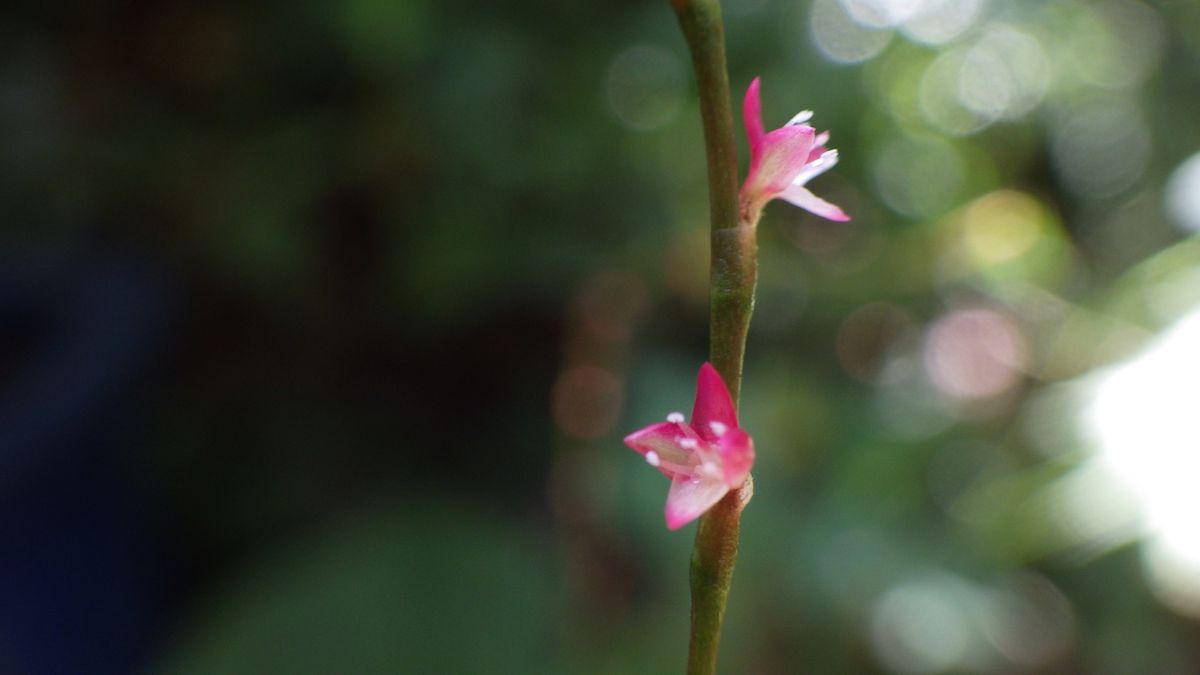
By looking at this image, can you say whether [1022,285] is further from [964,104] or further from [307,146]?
[307,146]

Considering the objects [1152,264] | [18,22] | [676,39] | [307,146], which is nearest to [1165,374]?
[1152,264]

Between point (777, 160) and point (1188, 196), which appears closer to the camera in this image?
point (777, 160)

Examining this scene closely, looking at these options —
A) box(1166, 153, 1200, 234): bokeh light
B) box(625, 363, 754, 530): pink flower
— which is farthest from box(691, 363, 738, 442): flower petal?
box(1166, 153, 1200, 234): bokeh light

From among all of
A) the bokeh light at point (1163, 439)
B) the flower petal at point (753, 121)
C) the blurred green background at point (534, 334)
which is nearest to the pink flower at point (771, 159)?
the flower petal at point (753, 121)

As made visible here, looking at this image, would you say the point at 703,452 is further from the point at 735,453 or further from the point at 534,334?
the point at 534,334

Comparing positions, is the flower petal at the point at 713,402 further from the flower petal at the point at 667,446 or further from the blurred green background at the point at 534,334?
the blurred green background at the point at 534,334

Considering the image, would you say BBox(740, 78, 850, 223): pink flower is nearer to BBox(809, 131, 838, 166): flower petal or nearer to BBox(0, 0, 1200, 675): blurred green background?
BBox(809, 131, 838, 166): flower petal

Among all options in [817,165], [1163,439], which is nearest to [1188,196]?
[1163,439]
